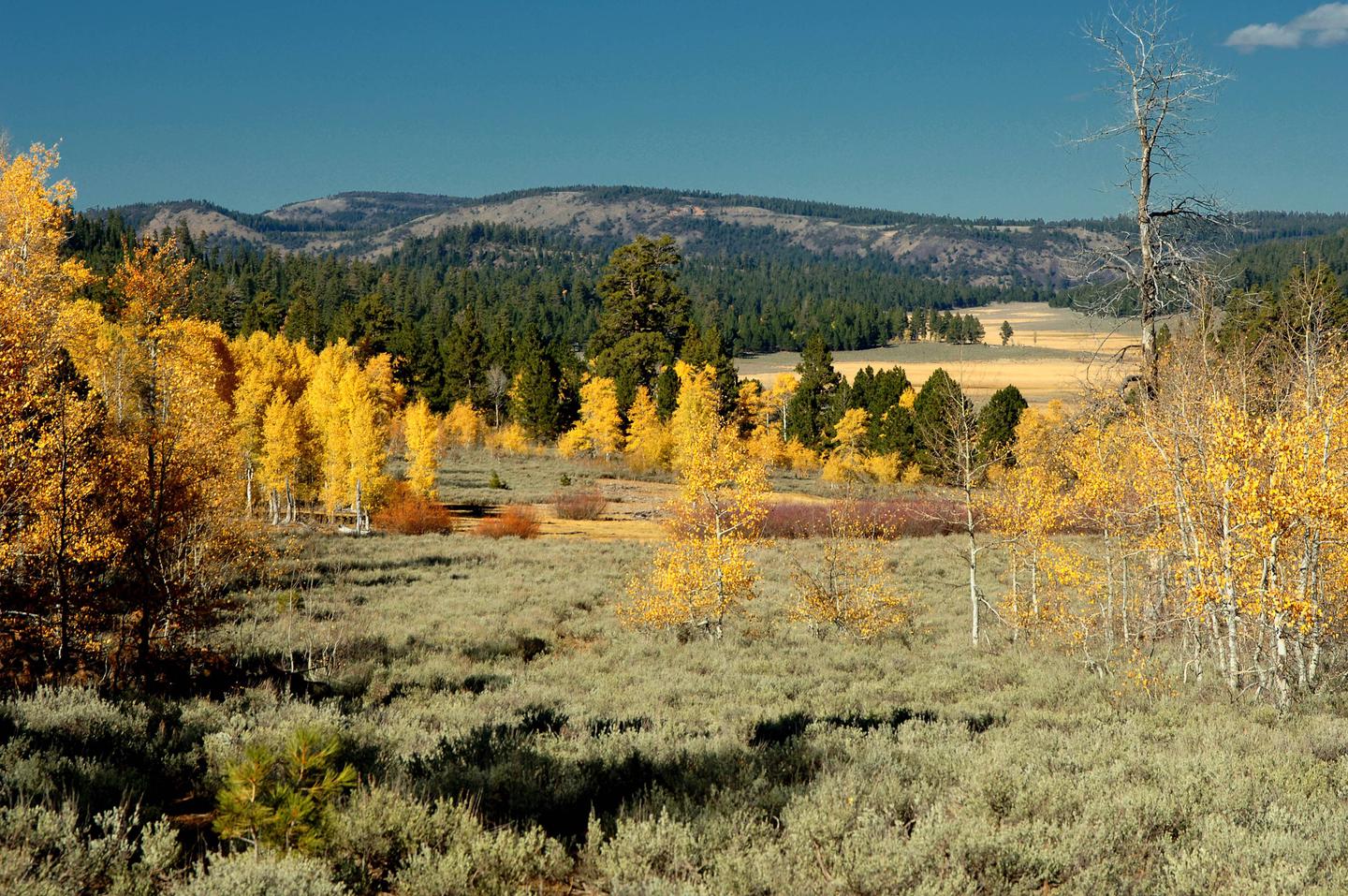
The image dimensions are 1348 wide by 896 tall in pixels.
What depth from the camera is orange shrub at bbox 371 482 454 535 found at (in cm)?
3741

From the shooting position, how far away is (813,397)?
69125mm

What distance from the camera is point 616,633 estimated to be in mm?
17641

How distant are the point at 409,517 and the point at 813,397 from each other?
40758 millimetres

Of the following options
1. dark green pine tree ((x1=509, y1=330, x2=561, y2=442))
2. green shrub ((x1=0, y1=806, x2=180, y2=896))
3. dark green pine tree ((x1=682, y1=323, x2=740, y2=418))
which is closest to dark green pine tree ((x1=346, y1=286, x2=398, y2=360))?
dark green pine tree ((x1=509, y1=330, x2=561, y2=442))

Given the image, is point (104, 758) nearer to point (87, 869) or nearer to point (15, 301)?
point (87, 869)

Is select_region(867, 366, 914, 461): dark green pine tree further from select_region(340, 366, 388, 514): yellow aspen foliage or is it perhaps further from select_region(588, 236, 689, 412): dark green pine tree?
select_region(340, 366, 388, 514): yellow aspen foliage

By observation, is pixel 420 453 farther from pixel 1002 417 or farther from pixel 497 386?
pixel 1002 417

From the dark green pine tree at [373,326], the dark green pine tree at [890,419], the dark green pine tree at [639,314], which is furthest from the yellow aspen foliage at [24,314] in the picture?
the dark green pine tree at [373,326]

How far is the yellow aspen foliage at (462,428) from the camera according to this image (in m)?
73.1

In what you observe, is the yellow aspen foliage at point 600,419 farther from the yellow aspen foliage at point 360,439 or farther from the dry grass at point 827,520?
the yellow aspen foliage at point 360,439

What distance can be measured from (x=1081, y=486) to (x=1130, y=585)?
6631 millimetres

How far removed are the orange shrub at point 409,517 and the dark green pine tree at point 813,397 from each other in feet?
124

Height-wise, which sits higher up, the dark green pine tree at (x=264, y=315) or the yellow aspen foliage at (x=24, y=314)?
the dark green pine tree at (x=264, y=315)

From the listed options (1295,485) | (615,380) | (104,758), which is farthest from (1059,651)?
(615,380)
